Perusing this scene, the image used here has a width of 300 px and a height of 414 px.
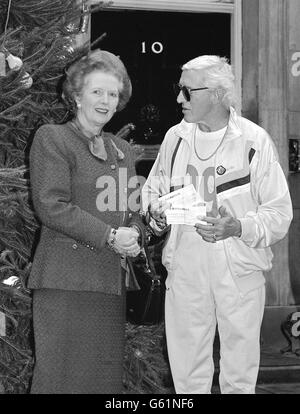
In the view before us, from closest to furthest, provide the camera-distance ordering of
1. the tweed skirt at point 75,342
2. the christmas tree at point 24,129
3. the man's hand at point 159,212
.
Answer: the tweed skirt at point 75,342, the man's hand at point 159,212, the christmas tree at point 24,129

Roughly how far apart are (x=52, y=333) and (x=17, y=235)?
1.04 metres

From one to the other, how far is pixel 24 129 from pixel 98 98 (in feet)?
3.29

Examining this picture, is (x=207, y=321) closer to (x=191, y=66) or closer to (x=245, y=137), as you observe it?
(x=245, y=137)

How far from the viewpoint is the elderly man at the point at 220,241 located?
4.95 metres

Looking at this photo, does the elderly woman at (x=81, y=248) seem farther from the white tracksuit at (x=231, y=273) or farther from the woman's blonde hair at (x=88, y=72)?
the white tracksuit at (x=231, y=273)

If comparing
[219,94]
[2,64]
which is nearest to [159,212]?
[219,94]

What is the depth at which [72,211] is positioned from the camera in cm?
442

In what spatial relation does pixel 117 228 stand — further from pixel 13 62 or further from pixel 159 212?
pixel 13 62

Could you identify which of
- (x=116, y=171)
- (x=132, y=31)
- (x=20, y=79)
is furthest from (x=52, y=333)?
(x=132, y=31)

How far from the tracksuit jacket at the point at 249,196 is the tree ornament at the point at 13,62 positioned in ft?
3.37

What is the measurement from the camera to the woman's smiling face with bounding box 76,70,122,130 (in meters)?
4.59

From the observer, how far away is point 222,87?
16.8ft

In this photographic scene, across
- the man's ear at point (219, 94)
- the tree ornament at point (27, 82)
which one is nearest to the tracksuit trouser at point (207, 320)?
the man's ear at point (219, 94)

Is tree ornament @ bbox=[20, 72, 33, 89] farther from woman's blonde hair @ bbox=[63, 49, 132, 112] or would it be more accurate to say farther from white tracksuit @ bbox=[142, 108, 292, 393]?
white tracksuit @ bbox=[142, 108, 292, 393]
